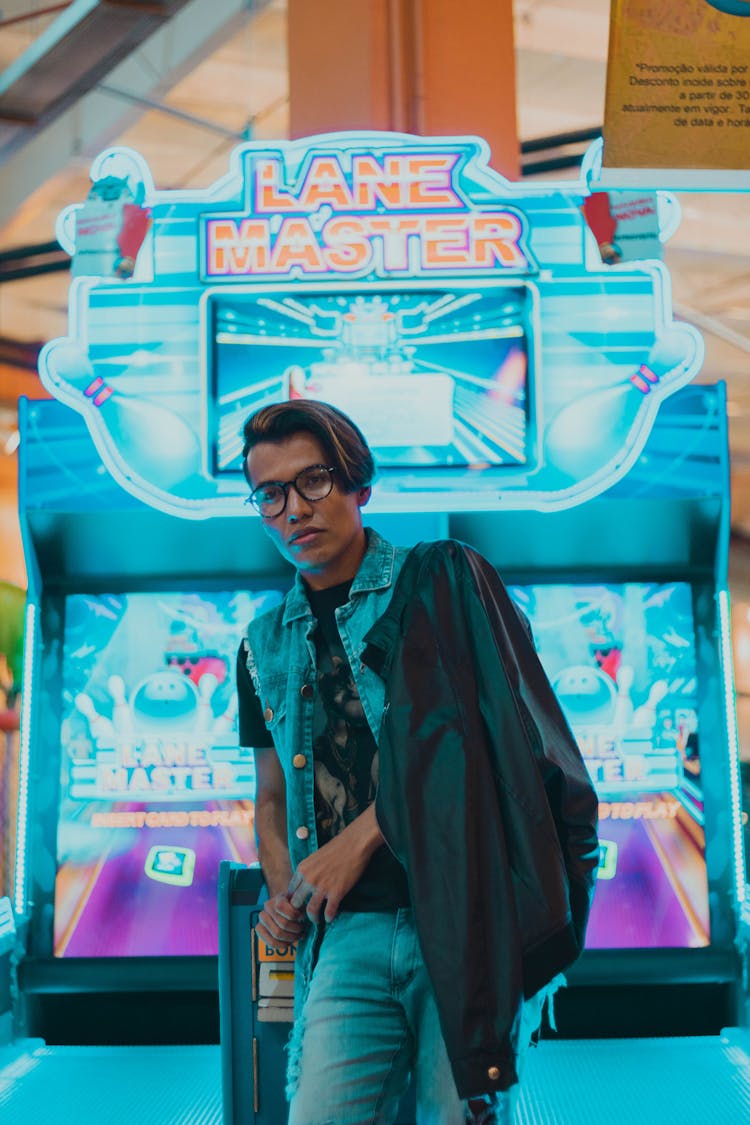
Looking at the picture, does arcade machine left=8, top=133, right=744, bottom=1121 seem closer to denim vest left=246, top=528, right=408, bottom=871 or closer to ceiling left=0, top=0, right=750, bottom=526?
denim vest left=246, top=528, right=408, bottom=871

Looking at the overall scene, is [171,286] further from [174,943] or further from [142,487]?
[174,943]

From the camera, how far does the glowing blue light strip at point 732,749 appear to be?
3.23 metres

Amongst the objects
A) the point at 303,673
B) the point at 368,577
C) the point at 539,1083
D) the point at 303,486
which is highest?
the point at 303,486

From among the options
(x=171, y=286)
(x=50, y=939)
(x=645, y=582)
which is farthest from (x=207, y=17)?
(x=50, y=939)

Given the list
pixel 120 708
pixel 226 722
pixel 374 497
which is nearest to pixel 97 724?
pixel 120 708

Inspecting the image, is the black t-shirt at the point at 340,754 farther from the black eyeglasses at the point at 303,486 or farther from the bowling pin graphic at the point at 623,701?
the bowling pin graphic at the point at 623,701

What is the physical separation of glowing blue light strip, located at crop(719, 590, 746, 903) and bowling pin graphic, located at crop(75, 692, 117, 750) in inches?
67.7

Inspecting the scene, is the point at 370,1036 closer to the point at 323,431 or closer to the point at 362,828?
the point at 362,828

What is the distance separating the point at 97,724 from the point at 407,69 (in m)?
2.35

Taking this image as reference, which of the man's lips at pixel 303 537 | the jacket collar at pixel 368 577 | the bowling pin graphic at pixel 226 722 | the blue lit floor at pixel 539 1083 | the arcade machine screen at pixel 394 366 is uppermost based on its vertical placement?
the arcade machine screen at pixel 394 366

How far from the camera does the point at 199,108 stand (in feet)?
23.9

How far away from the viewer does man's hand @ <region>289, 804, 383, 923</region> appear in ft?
4.83

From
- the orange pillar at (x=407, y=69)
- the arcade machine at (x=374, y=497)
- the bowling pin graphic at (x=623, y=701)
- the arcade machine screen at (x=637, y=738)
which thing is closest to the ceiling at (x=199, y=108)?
the orange pillar at (x=407, y=69)

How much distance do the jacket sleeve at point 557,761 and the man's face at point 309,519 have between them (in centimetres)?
21
